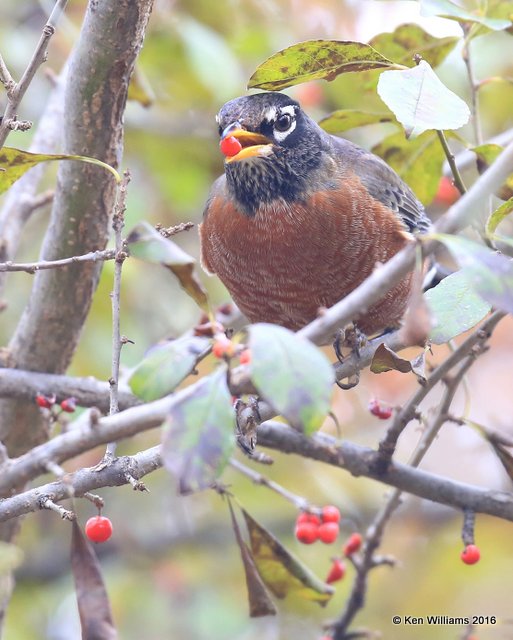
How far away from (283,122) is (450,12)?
83 centimetres

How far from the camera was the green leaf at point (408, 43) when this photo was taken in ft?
9.25

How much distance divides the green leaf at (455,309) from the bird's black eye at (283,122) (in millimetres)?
1323

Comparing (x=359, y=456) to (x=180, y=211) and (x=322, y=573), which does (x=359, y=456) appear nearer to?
(x=322, y=573)

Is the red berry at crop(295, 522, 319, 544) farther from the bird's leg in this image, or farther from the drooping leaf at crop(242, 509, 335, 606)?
the bird's leg

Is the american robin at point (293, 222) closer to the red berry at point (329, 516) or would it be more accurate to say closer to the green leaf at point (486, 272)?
the red berry at point (329, 516)

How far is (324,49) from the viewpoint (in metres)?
2.20

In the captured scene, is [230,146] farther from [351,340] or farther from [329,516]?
[329,516]

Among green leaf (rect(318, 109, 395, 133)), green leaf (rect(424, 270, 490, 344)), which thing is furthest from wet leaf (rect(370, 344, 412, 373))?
green leaf (rect(318, 109, 395, 133))

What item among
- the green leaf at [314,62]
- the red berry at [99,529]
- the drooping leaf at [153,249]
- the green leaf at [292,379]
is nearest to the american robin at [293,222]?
the green leaf at [314,62]

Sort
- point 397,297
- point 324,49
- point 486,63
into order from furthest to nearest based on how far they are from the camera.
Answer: point 486,63 < point 397,297 < point 324,49

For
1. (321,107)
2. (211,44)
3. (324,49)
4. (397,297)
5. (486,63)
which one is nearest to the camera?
(324,49)

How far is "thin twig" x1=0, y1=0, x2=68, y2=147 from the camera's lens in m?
1.80

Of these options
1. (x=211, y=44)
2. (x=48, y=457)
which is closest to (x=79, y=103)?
(x=48, y=457)

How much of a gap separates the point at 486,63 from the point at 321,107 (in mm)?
911
